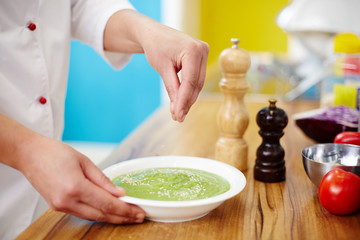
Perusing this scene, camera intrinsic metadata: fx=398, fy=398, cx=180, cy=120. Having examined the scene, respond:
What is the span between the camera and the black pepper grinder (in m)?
1.00

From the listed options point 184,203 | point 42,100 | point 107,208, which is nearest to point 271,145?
point 184,203

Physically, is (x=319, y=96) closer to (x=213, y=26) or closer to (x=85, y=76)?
(x=85, y=76)

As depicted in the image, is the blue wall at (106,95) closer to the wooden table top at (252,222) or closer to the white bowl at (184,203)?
the wooden table top at (252,222)

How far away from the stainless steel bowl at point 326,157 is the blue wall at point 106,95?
3.14 metres

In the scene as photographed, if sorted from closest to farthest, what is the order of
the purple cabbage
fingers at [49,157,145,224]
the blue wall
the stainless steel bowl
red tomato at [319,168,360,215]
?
fingers at [49,157,145,224] → red tomato at [319,168,360,215] → the stainless steel bowl → the purple cabbage → the blue wall

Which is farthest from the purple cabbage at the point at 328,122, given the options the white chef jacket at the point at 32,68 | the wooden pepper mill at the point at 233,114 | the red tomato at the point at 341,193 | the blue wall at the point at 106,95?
the blue wall at the point at 106,95

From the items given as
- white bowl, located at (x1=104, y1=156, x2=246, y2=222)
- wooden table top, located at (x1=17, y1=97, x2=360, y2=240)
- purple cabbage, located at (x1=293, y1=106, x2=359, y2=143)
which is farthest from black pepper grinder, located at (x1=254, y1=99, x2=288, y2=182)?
purple cabbage, located at (x1=293, y1=106, x2=359, y2=143)

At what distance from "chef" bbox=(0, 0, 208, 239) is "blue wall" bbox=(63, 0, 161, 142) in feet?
8.63

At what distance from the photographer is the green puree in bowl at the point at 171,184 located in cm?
82

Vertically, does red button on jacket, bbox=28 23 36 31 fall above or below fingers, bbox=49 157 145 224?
above

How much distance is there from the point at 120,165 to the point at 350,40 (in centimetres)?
94

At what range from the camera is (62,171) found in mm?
715

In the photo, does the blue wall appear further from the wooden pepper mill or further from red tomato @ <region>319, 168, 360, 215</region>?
red tomato @ <region>319, 168, 360, 215</region>

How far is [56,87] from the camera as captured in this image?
49.1 inches
